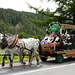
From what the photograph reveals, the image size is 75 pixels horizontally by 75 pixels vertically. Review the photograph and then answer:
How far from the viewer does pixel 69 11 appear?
45.5 ft

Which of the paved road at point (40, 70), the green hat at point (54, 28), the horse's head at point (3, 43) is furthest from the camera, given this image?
the green hat at point (54, 28)

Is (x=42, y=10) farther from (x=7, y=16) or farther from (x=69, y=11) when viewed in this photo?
(x=7, y=16)

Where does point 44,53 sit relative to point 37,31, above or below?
below

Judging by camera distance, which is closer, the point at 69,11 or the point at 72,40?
the point at 72,40

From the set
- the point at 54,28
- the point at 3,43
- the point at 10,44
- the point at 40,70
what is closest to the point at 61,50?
the point at 54,28

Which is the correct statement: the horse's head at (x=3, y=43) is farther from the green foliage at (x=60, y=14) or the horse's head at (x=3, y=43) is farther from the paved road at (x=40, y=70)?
the green foliage at (x=60, y=14)

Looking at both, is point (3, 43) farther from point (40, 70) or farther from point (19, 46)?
point (40, 70)

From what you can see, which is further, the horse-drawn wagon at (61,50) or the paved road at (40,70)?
the horse-drawn wagon at (61,50)

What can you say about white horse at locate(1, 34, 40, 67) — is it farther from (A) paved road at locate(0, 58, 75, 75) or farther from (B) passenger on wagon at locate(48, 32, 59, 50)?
(B) passenger on wagon at locate(48, 32, 59, 50)

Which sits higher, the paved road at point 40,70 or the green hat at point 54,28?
the green hat at point 54,28

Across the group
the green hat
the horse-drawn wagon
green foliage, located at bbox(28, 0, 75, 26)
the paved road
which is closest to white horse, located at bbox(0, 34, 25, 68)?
the paved road

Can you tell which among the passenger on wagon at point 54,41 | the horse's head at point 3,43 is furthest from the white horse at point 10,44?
the passenger on wagon at point 54,41

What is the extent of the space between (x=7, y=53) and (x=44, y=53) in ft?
8.40

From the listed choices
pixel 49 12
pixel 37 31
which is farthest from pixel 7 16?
pixel 49 12
